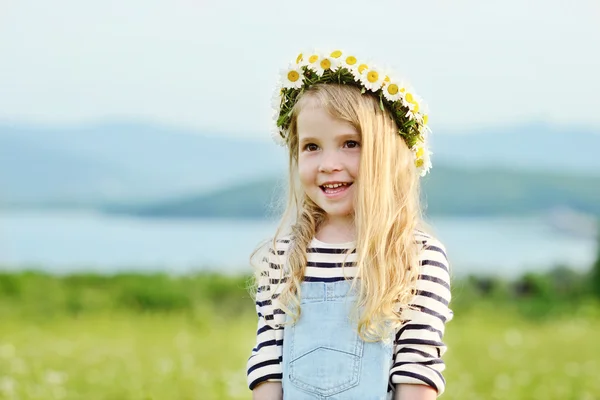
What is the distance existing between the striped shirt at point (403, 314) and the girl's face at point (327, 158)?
165mm

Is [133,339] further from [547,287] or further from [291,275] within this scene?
[291,275]

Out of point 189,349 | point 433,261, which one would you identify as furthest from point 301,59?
point 189,349

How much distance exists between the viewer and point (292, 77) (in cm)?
310

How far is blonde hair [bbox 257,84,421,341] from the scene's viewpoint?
2898 mm

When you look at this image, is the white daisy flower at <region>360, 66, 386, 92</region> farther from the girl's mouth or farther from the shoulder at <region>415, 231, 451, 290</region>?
the shoulder at <region>415, 231, 451, 290</region>

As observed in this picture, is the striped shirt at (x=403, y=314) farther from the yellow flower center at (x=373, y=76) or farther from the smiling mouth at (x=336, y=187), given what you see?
the yellow flower center at (x=373, y=76)

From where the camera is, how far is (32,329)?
8.06m

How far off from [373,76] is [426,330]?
34.2 inches

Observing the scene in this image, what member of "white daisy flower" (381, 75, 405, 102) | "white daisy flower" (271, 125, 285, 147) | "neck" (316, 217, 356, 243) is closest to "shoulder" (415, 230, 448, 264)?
"neck" (316, 217, 356, 243)

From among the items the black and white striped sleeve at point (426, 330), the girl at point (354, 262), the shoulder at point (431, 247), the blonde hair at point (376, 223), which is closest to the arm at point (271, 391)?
the girl at point (354, 262)

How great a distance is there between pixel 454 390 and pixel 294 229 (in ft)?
11.3

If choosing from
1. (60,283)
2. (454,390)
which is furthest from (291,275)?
(60,283)

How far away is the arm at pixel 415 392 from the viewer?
2836 mm

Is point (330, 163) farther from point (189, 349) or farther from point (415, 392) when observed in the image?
point (189, 349)
